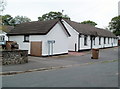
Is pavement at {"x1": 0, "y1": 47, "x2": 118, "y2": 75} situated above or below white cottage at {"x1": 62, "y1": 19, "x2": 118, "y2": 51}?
below

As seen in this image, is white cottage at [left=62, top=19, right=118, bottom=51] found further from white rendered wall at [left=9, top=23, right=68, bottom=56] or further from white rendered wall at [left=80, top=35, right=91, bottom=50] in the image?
white rendered wall at [left=9, top=23, right=68, bottom=56]

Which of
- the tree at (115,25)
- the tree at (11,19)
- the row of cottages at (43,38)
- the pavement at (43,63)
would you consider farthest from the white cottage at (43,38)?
the tree at (11,19)

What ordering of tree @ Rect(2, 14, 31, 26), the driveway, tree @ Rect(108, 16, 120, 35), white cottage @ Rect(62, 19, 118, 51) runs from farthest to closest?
tree @ Rect(2, 14, 31, 26)
tree @ Rect(108, 16, 120, 35)
white cottage @ Rect(62, 19, 118, 51)
the driveway

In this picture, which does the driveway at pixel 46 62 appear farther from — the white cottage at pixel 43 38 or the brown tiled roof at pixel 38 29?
the brown tiled roof at pixel 38 29

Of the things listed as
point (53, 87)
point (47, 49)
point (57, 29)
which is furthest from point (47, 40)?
point (53, 87)

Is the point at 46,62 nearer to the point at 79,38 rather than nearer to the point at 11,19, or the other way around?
the point at 79,38

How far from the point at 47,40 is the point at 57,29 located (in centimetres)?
268

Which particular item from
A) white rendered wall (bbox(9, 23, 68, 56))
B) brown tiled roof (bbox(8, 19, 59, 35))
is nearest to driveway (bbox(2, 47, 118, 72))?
white rendered wall (bbox(9, 23, 68, 56))

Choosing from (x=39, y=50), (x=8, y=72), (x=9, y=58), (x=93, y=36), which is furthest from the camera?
(x=93, y=36)

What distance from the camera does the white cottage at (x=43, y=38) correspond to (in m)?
22.2

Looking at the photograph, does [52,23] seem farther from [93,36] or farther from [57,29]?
[93,36]

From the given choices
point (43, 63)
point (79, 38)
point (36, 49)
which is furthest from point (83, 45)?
point (43, 63)

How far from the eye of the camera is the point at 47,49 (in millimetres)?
22375

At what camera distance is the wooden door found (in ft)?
72.6
